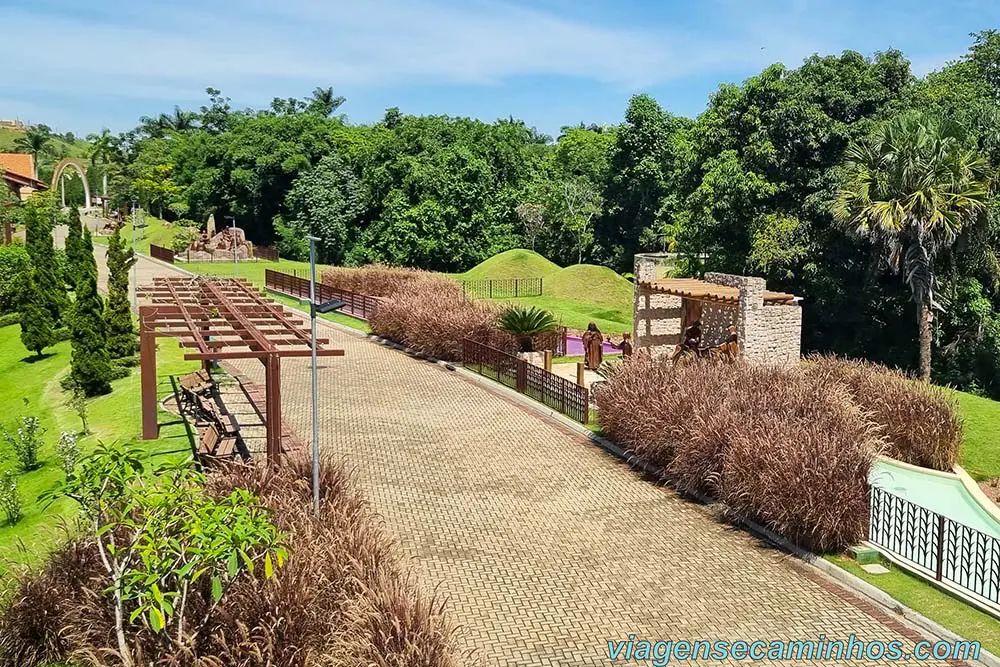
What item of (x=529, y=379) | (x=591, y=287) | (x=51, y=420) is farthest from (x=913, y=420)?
(x=591, y=287)

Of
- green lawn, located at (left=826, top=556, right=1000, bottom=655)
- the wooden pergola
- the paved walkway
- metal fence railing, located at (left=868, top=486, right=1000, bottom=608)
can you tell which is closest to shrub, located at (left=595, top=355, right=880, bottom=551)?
metal fence railing, located at (left=868, top=486, right=1000, bottom=608)

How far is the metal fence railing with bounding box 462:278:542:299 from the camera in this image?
134ft

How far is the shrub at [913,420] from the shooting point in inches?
570

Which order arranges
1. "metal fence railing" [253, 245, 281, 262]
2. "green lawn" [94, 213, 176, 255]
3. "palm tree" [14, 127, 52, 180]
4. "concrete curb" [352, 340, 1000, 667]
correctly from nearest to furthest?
"concrete curb" [352, 340, 1000, 667] → "metal fence railing" [253, 245, 281, 262] → "green lawn" [94, 213, 176, 255] → "palm tree" [14, 127, 52, 180]

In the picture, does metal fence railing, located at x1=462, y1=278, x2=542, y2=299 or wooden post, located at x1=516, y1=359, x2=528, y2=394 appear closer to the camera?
wooden post, located at x1=516, y1=359, x2=528, y2=394

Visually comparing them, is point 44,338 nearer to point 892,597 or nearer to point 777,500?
point 777,500

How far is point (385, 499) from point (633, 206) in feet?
145

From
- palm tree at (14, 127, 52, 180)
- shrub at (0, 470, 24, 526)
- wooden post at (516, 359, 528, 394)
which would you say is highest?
palm tree at (14, 127, 52, 180)

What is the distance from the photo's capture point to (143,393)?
15.2 m

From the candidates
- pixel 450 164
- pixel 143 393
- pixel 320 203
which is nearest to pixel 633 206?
pixel 450 164

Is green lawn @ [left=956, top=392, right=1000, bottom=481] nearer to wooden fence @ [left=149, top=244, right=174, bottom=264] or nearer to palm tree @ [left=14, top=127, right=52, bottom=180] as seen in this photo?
wooden fence @ [left=149, top=244, right=174, bottom=264]

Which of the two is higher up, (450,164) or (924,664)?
(450,164)

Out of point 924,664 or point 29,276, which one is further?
point 29,276

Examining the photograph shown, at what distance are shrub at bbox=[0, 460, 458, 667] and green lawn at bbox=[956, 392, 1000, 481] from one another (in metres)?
12.2
